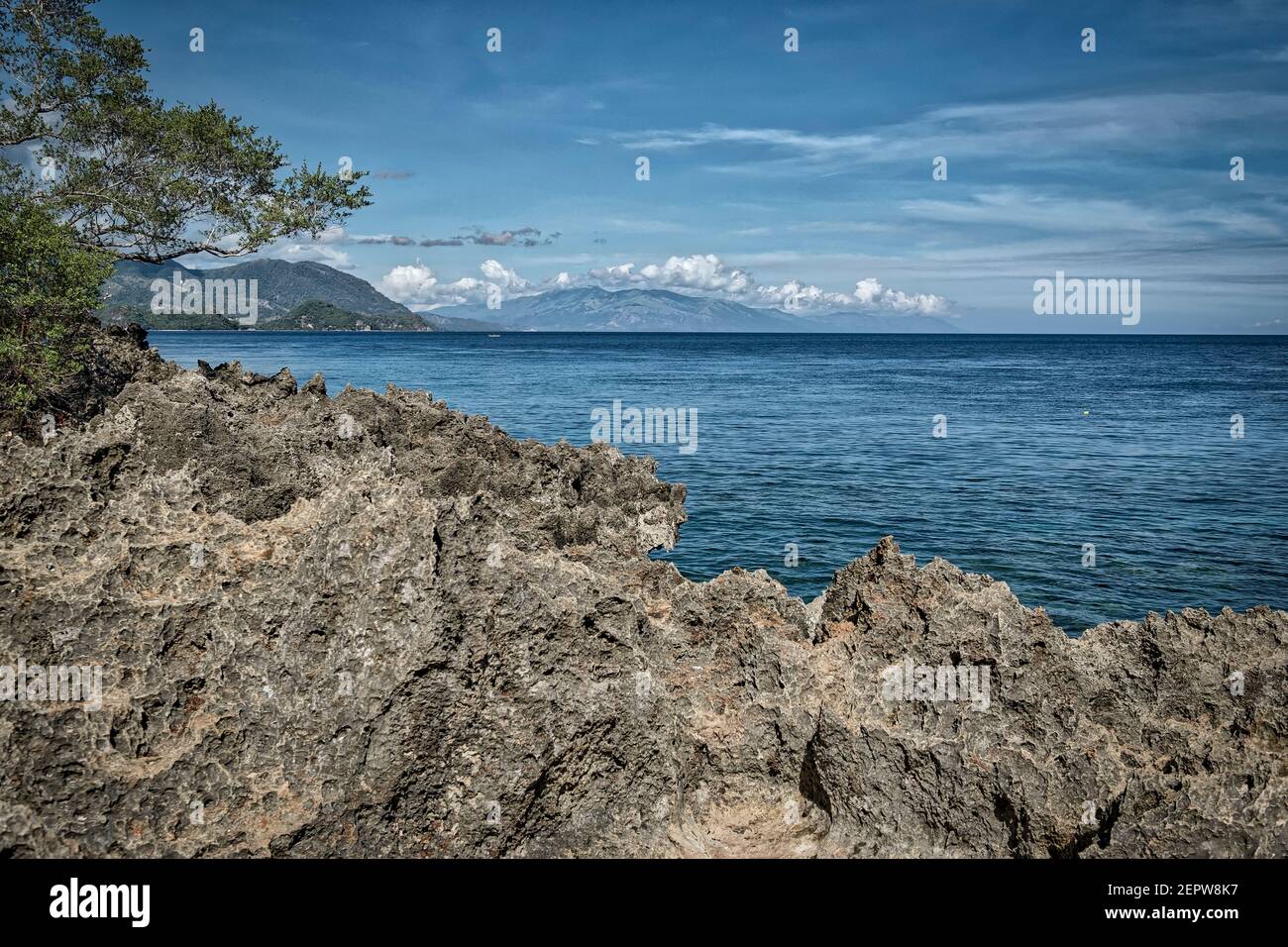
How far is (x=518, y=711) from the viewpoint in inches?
269

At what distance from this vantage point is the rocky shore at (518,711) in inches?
240

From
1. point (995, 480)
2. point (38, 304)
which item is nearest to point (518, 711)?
point (38, 304)

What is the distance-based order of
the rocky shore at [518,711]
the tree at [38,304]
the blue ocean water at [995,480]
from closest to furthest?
the rocky shore at [518,711] < the tree at [38,304] < the blue ocean water at [995,480]

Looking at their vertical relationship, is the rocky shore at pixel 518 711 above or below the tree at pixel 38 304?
below

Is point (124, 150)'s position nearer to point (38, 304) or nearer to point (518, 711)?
point (38, 304)

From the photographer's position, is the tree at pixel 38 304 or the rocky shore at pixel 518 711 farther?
the tree at pixel 38 304

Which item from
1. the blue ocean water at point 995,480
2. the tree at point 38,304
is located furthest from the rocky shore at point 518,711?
the tree at point 38,304

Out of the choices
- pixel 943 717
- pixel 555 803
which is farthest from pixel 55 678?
pixel 943 717

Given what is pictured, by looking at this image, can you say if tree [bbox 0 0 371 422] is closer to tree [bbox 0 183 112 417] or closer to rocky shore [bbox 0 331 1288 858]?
tree [bbox 0 183 112 417]

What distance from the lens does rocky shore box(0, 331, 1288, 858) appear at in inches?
240

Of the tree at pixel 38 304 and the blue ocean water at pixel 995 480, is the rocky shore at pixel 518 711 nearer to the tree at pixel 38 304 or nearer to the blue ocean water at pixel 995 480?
the blue ocean water at pixel 995 480

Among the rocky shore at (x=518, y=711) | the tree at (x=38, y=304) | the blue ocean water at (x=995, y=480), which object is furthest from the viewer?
the blue ocean water at (x=995, y=480)
